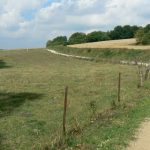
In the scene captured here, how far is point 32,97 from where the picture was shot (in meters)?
22.9

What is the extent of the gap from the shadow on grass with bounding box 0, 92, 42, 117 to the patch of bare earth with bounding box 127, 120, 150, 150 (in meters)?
5.31

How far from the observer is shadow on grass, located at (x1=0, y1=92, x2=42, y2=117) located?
19.0 m

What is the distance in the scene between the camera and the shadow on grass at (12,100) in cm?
1903

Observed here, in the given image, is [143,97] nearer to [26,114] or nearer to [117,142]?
[26,114]

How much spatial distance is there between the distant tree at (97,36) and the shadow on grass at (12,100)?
318 feet

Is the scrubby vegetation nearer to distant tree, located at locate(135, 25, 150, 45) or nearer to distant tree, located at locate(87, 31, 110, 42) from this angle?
distant tree, located at locate(87, 31, 110, 42)

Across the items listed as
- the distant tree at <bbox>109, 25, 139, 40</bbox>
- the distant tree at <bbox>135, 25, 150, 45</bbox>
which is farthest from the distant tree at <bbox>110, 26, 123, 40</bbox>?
the distant tree at <bbox>135, 25, 150, 45</bbox>

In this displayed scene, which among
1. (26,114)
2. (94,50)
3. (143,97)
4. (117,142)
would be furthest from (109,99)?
(94,50)

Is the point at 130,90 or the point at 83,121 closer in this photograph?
the point at 83,121

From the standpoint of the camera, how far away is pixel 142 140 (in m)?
13.1

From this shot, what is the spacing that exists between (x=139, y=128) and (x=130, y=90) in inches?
418

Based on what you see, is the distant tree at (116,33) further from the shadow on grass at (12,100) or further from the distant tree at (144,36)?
the shadow on grass at (12,100)

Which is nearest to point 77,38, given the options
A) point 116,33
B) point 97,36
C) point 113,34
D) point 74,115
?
point 97,36

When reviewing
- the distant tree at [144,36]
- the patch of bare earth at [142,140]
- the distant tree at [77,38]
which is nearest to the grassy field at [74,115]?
the patch of bare earth at [142,140]
